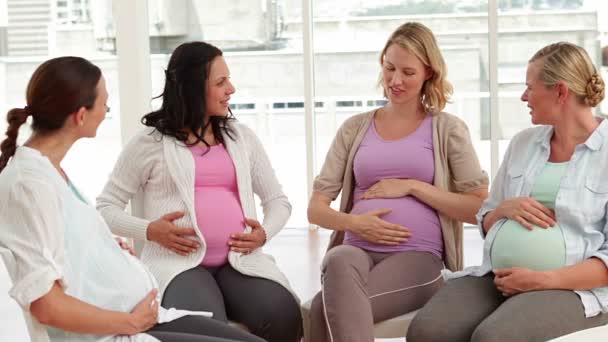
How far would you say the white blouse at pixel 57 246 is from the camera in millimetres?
2014

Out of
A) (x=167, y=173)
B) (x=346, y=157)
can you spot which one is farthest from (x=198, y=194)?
(x=346, y=157)

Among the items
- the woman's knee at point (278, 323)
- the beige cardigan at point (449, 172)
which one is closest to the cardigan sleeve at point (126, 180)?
the woman's knee at point (278, 323)

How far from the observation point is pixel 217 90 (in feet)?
9.74

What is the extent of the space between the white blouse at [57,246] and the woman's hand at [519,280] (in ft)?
3.13

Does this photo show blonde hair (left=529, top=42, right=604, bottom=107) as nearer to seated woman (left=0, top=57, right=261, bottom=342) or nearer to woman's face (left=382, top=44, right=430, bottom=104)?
woman's face (left=382, top=44, right=430, bottom=104)

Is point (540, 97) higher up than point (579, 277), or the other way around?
point (540, 97)

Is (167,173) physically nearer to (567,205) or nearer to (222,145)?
(222,145)

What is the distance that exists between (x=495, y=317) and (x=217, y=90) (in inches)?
43.7

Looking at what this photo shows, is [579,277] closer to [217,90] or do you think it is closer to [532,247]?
[532,247]

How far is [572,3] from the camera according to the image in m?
6.44

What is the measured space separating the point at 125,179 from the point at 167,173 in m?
0.15

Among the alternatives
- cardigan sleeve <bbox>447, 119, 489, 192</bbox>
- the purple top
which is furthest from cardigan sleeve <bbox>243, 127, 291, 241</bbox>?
cardigan sleeve <bbox>447, 119, 489, 192</bbox>

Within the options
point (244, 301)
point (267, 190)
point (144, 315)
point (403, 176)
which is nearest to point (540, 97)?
point (403, 176)

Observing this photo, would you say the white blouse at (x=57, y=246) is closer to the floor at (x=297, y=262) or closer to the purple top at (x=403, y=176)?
the purple top at (x=403, y=176)
